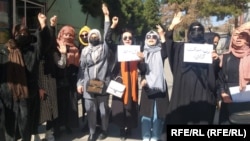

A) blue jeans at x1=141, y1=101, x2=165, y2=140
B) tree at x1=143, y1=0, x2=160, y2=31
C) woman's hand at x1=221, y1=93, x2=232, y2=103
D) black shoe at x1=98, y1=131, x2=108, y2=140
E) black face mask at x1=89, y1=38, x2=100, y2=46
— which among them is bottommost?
black shoe at x1=98, y1=131, x2=108, y2=140

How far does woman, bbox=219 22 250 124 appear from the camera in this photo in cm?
446

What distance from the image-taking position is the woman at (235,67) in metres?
4.46

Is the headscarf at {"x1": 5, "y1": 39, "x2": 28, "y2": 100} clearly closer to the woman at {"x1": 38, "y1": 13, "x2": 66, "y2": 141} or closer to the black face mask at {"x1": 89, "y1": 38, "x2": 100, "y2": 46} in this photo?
the woman at {"x1": 38, "y1": 13, "x2": 66, "y2": 141}

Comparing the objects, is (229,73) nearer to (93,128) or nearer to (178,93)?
(178,93)

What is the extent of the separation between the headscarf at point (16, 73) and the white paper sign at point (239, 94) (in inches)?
97.3

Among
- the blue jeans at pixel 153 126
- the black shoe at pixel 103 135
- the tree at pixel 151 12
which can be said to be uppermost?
the tree at pixel 151 12

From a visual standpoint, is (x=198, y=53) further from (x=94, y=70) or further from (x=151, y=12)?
(x=151, y=12)

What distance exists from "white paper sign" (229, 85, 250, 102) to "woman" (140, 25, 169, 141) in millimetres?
1050

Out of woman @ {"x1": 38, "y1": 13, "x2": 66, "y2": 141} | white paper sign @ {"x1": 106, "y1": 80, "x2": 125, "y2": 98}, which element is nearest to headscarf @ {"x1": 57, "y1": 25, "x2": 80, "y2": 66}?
woman @ {"x1": 38, "y1": 13, "x2": 66, "y2": 141}

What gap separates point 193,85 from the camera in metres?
4.62

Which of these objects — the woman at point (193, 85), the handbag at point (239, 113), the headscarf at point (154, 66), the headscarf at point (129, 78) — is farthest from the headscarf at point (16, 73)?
the handbag at point (239, 113)

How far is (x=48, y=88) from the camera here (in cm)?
557

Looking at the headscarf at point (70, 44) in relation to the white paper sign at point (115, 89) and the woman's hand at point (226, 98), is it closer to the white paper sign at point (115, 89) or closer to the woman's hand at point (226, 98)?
the white paper sign at point (115, 89)

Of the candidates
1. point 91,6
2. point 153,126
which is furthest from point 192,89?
point 91,6
